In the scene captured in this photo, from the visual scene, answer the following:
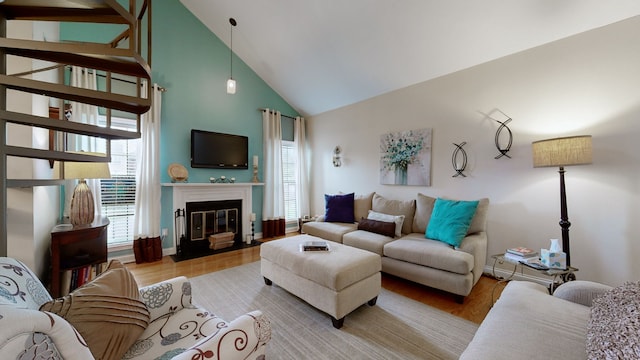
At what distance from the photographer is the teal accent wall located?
3.54 m

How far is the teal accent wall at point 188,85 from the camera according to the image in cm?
354

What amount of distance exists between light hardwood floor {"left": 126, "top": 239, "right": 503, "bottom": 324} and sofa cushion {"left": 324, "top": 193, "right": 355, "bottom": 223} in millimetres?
1135

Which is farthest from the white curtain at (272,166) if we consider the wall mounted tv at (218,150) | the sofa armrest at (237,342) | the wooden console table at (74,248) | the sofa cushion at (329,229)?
the sofa armrest at (237,342)

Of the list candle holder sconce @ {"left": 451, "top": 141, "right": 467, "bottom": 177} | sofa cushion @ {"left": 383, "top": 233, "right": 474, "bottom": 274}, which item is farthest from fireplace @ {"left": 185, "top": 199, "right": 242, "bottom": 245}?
candle holder sconce @ {"left": 451, "top": 141, "right": 467, "bottom": 177}

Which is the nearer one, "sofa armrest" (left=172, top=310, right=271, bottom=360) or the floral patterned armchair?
the floral patterned armchair

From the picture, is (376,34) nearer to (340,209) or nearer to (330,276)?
(340,209)

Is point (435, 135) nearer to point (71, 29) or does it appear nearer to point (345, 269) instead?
point (345, 269)

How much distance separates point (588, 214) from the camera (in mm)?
2291

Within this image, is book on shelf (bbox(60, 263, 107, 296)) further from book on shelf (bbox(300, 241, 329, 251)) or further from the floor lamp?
the floor lamp

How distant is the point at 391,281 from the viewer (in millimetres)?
2760

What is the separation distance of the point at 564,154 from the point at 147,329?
330 cm

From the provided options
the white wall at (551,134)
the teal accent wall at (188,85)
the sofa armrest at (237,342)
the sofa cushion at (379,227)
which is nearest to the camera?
the sofa armrest at (237,342)

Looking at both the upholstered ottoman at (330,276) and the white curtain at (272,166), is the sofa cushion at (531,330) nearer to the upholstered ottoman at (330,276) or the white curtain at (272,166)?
the upholstered ottoman at (330,276)

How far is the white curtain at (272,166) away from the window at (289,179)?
0.24m
